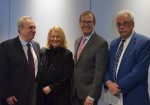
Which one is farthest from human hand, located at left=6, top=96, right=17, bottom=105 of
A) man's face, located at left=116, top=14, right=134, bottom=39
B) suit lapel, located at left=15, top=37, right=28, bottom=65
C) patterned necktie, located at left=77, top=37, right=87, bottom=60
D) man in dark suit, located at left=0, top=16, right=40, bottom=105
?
man's face, located at left=116, top=14, right=134, bottom=39

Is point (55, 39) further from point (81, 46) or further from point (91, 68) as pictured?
point (91, 68)

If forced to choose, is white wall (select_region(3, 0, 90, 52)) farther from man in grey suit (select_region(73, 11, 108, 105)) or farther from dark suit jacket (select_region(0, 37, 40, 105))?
dark suit jacket (select_region(0, 37, 40, 105))

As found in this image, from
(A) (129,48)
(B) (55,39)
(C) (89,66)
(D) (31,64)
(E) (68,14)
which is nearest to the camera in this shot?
(A) (129,48)

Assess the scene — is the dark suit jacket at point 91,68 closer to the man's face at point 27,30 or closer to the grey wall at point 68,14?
the man's face at point 27,30

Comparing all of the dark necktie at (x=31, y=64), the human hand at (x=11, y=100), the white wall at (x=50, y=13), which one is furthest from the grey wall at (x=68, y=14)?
the human hand at (x=11, y=100)

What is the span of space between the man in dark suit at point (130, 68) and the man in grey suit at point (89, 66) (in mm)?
160

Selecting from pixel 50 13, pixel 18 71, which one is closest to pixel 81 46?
pixel 18 71

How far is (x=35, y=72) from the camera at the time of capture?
11.5 feet

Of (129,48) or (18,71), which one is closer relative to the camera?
Result: (129,48)

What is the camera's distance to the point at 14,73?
3.35 meters

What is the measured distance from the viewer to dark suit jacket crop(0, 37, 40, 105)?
3.32m

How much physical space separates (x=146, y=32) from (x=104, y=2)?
2.38 feet

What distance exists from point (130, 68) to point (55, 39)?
100cm

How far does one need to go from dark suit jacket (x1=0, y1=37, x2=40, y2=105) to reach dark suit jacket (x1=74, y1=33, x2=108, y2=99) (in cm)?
58
